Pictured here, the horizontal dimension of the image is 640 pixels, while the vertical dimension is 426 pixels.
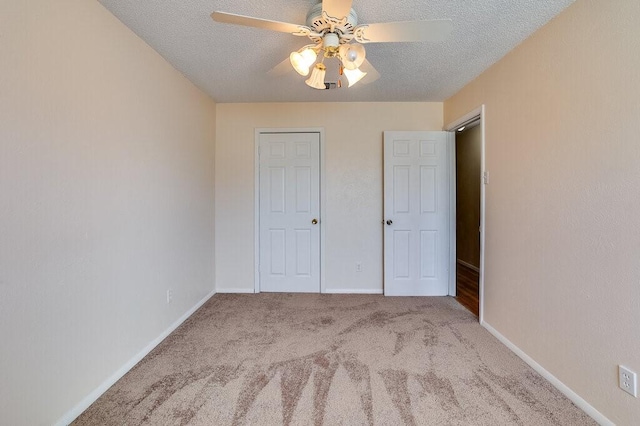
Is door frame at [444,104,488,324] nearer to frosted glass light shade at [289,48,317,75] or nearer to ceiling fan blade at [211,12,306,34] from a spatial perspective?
frosted glass light shade at [289,48,317,75]

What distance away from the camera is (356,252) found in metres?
3.47

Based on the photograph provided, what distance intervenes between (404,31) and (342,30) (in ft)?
1.10

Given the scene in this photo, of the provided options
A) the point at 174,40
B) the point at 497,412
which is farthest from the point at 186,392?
the point at 174,40

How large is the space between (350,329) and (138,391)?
5.20 feet

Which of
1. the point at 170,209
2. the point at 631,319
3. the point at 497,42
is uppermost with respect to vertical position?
the point at 497,42

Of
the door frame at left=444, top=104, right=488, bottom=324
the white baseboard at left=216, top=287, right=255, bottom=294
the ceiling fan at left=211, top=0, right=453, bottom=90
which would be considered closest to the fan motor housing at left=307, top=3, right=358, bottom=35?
the ceiling fan at left=211, top=0, right=453, bottom=90

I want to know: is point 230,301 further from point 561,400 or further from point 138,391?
point 561,400

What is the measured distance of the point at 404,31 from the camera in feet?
4.73

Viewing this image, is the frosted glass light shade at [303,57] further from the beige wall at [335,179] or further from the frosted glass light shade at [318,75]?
the beige wall at [335,179]

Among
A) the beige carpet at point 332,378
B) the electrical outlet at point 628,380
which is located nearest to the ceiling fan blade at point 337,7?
the beige carpet at point 332,378

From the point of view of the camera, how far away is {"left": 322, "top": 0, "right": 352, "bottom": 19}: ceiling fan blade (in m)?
1.27

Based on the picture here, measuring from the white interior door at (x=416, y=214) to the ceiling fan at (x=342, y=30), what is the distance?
178 centimetres

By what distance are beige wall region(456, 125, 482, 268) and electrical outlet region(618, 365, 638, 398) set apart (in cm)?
Answer: 326

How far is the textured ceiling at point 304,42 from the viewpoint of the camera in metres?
1.67
